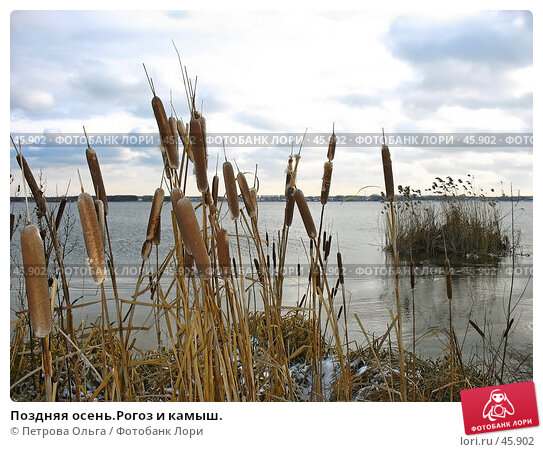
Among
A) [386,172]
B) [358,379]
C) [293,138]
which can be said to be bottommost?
[358,379]

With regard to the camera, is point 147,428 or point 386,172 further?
point 147,428

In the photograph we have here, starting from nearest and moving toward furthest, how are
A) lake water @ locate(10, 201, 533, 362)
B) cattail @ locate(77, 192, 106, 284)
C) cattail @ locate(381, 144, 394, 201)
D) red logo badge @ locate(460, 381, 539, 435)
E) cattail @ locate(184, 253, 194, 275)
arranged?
cattail @ locate(77, 192, 106, 284)
cattail @ locate(184, 253, 194, 275)
cattail @ locate(381, 144, 394, 201)
red logo badge @ locate(460, 381, 539, 435)
lake water @ locate(10, 201, 533, 362)

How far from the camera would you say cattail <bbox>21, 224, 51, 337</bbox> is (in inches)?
31.5

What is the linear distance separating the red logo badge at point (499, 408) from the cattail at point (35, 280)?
3.72 feet

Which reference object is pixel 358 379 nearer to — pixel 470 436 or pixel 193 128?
pixel 470 436

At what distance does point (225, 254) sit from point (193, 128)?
0.26 m

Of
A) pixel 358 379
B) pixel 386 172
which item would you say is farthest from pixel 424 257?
pixel 386 172

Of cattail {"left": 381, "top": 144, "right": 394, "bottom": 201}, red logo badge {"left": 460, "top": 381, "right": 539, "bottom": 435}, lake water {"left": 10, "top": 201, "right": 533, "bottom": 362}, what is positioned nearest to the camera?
cattail {"left": 381, "top": 144, "right": 394, "bottom": 201}

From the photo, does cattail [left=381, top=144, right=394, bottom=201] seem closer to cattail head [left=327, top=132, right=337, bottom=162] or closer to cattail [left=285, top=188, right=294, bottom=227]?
cattail head [left=327, top=132, right=337, bottom=162]

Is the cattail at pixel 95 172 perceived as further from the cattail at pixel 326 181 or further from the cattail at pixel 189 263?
the cattail at pixel 326 181

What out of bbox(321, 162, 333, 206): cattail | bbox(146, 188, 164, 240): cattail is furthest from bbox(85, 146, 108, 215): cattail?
bbox(321, 162, 333, 206): cattail

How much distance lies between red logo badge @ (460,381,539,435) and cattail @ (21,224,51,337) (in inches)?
44.6
